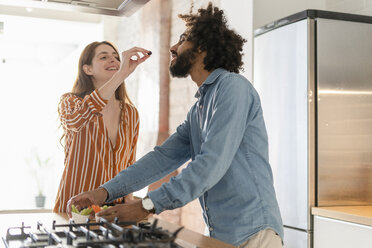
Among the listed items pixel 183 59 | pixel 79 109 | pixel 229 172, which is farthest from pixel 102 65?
pixel 229 172

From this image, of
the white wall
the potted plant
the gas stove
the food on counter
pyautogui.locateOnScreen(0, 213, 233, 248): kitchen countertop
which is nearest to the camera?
the gas stove

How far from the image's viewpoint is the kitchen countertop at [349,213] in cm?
202

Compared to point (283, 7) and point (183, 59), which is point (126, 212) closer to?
point (183, 59)

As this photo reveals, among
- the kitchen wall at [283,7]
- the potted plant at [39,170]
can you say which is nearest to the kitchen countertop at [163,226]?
the kitchen wall at [283,7]

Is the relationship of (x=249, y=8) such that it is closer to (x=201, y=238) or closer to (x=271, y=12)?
(x=271, y=12)

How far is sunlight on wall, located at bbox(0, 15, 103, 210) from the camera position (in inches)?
295

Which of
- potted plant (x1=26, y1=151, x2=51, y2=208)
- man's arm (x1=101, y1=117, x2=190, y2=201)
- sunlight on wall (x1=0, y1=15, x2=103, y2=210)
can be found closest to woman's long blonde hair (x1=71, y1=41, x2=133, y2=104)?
man's arm (x1=101, y1=117, x2=190, y2=201)

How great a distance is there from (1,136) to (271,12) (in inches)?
224

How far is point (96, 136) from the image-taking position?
224 cm

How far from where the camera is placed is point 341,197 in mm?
2438

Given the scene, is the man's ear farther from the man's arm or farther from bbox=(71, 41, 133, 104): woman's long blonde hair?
the man's arm

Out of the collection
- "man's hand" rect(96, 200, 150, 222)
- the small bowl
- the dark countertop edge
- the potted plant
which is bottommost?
the potted plant

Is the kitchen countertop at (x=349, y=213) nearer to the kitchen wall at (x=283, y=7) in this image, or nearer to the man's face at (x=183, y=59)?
the man's face at (x=183, y=59)

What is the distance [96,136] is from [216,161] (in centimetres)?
103
